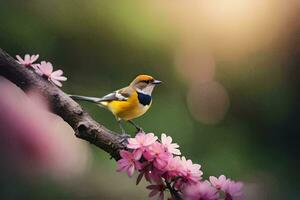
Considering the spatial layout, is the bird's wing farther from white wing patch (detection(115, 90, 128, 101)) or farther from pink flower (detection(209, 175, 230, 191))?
pink flower (detection(209, 175, 230, 191))

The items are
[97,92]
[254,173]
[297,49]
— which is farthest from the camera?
[297,49]

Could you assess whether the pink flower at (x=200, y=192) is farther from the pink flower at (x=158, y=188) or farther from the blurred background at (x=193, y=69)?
the blurred background at (x=193, y=69)

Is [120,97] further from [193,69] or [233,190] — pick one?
[193,69]

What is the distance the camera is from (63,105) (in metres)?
0.51

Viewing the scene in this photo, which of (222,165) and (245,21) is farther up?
(245,21)

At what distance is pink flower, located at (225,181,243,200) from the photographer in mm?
518

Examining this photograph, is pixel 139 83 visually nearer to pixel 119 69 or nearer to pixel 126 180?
pixel 126 180

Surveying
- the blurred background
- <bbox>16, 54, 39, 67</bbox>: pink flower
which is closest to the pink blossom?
<bbox>16, 54, 39, 67</bbox>: pink flower

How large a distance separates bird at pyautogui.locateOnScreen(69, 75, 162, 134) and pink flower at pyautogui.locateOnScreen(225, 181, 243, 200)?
0.17 meters

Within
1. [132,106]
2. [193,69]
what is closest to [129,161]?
[132,106]

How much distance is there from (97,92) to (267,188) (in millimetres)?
564

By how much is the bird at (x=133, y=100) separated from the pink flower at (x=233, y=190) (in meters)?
0.17

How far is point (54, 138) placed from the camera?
54 cm

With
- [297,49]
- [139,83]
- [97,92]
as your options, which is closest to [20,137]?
[139,83]
